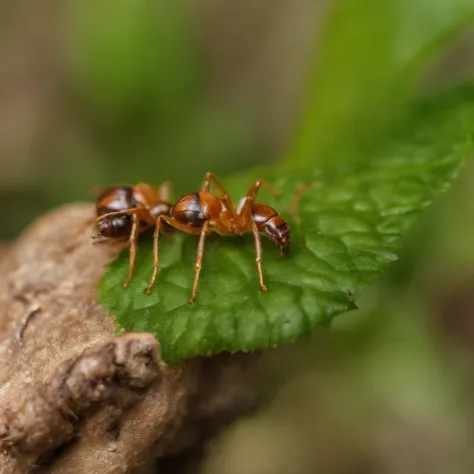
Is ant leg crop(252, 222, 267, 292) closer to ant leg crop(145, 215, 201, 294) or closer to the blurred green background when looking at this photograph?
ant leg crop(145, 215, 201, 294)

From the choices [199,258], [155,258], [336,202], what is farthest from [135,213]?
[336,202]

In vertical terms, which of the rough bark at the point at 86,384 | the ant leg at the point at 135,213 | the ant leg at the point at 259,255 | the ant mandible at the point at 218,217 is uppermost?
the ant leg at the point at 135,213

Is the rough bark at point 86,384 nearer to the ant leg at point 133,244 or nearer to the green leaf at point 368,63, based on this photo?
the ant leg at point 133,244

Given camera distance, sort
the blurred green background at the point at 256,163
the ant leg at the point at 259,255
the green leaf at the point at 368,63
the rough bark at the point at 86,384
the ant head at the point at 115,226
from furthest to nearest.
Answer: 1. the blurred green background at the point at 256,163
2. the green leaf at the point at 368,63
3. the ant head at the point at 115,226
4. the ant leg at the point at 259,255
5. the rough bark at the point at 86,384

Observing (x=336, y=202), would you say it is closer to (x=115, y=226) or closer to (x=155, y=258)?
(x=155, y=258)

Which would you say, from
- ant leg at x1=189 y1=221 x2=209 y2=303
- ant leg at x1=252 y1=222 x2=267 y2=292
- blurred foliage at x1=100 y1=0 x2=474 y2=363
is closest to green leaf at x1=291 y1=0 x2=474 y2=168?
blurred foliage at x1=100 y1=0 x2=474 y2=363

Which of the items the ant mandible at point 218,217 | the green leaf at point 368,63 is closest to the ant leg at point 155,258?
→ the ant mandible at point 218,217
